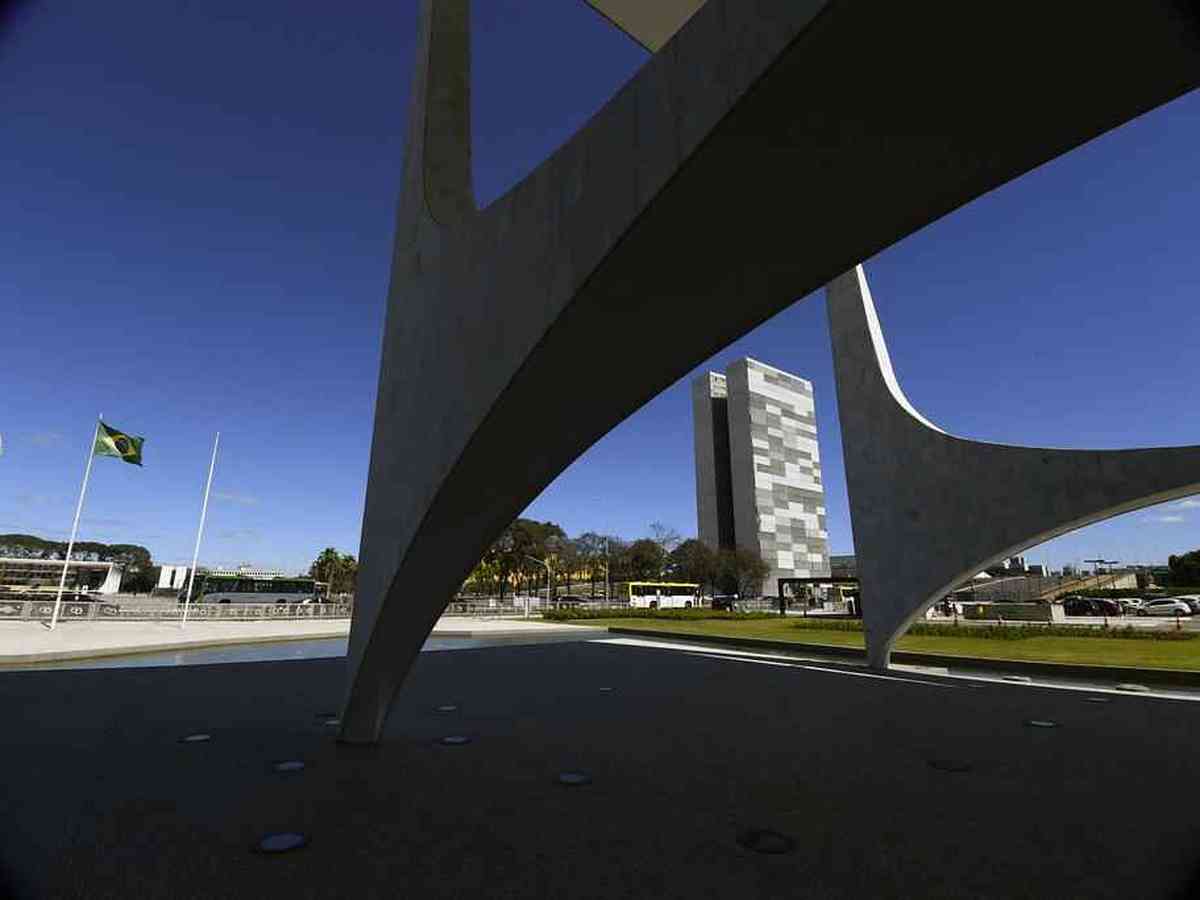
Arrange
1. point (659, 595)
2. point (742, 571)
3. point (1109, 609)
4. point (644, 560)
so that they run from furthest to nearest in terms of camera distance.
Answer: point (644, 560)
point (742, 571)
point (659, 595)
point (1109, 609)

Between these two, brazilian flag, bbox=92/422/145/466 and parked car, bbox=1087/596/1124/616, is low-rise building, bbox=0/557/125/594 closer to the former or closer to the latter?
brazilian flag, bbox=92/422/145/466

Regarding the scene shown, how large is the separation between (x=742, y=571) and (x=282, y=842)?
76.2 m

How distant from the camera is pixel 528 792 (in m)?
5.16

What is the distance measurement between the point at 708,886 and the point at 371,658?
444 cm

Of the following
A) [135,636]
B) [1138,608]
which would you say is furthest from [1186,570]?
[135,636]

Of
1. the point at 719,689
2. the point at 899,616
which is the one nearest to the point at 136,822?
the point at 719,689

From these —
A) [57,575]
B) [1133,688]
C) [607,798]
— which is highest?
[57,575]

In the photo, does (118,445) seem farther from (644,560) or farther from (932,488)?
(644,560)

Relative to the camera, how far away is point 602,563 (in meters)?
85.6

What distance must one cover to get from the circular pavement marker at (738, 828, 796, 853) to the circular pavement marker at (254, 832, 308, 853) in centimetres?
324

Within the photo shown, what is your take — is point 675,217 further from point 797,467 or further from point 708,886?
point 797,467

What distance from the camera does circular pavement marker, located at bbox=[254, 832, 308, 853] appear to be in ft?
13.2

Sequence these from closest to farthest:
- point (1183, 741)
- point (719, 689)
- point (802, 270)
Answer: point (802, 270) → point (1183, 741) → point (719, 689)

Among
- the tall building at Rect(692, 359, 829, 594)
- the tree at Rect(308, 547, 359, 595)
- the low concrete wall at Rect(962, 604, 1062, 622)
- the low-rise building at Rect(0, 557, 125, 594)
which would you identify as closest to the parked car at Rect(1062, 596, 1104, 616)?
the low concrete wall at Rect(962, 604, 1062, 622)
